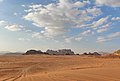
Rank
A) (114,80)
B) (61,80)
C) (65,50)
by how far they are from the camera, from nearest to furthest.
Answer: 1. (114,80)
2. (61,80)
3. (65,50)

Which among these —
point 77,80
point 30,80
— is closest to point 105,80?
point 77,80

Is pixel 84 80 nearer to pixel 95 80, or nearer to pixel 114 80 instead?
pixel 95 80

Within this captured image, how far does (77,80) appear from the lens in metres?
13.3

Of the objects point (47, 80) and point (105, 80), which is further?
point (47, 80)

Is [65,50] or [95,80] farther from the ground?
[65,50]

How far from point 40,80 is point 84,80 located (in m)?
2.78

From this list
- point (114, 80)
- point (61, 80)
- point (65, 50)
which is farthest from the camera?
point (65, 50)

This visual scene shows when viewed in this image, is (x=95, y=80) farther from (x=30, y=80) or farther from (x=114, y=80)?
(x=30, y=80)

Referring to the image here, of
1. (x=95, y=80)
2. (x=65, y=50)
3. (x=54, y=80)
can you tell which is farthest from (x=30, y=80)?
(x=65, y=50)

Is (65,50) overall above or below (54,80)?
above

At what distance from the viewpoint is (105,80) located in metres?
12.9

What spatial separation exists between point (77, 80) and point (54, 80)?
144 cm

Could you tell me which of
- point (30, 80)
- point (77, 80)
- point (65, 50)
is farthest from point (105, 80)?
point (65, 50)

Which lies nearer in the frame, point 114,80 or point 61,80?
point 114,80
